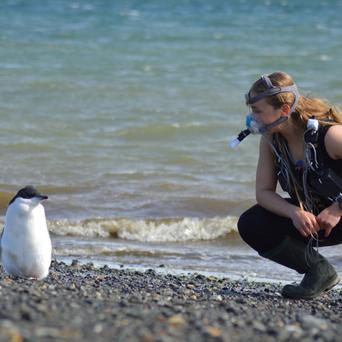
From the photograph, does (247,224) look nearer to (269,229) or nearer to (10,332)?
(269,229)

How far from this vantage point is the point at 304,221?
223 inches

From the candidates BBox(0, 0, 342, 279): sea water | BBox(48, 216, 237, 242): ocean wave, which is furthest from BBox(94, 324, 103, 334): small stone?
BBox(48, 216, 237, 242): ocean wave

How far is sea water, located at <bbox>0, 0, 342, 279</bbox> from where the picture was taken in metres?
9.32

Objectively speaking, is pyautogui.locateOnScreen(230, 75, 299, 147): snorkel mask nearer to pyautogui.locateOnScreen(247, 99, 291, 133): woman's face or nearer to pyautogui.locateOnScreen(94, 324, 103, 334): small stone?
pyautogui.locateOnScreen(247, 99, 291, 133): woman's face

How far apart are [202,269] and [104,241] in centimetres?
136

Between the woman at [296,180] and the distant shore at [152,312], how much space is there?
29cm

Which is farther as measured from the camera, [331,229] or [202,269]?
[202,269]

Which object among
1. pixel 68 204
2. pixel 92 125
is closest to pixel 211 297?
pixel 68 204

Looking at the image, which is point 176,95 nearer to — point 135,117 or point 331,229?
point 135,117

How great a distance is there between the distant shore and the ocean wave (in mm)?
2752

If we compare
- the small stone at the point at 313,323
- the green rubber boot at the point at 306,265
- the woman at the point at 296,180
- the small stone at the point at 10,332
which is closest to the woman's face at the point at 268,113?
the woman at the point at 296,180

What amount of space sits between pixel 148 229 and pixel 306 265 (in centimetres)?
365

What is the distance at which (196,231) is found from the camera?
9.58m

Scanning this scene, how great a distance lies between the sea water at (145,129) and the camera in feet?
30.6
